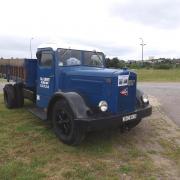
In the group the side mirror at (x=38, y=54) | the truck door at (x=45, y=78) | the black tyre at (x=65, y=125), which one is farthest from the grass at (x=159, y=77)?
the black tyre at (x=65, y=125)

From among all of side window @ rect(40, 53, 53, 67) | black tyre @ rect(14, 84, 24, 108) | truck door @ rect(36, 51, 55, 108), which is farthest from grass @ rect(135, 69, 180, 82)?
side window @ rect(40, 53, 53, 67)

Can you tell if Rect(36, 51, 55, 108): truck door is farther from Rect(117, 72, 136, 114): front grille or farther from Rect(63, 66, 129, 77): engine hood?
Rect(117, 72, 136, 114): front grille

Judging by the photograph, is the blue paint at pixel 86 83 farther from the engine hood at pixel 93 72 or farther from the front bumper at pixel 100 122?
the front bumper at pixel 100 122

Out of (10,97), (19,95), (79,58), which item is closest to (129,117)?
(79,58)

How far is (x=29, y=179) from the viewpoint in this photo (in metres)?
5.11

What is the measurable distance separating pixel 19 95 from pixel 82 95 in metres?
4.28

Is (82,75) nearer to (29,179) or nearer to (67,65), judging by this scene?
(67,65)

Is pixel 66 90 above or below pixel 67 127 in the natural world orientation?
above

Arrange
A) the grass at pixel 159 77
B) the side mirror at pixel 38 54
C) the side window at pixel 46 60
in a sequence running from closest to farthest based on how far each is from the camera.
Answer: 1. the side window at pixel 46 60
2. the side mirror at pixel 38 54
3. the grass at pixel 159 77

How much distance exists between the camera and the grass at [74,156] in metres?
5.41

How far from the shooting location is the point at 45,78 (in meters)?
8.48

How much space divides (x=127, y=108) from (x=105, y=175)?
2.01 m

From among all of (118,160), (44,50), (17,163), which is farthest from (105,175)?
(44,50)

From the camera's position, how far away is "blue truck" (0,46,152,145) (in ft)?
21.6
